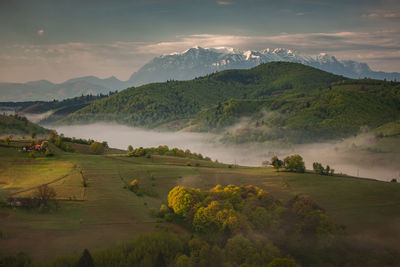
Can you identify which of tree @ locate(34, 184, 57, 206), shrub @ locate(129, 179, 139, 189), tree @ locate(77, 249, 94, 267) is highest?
shrub @ locate(129, 179, 139, 189)

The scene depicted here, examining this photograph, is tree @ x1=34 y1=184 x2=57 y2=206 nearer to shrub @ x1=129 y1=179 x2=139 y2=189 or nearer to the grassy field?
the grassy field

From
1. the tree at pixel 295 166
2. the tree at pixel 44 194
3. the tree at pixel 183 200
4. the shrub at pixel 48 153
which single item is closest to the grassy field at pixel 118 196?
the tree at pixel 44 194

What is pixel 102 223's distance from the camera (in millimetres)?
86250

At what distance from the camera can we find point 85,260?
6600cm

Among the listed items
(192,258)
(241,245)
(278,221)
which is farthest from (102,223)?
(278,221)

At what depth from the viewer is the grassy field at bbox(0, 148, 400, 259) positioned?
252 feet

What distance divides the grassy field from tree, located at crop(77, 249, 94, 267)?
5.29m

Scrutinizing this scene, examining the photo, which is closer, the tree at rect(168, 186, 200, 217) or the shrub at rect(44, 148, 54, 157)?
the tree at rect(168, 186, 200, 217)

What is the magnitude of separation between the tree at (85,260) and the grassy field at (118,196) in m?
5.29

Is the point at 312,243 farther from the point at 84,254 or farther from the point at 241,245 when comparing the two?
the point at 84,254

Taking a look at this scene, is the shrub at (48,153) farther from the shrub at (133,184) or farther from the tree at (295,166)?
the tree at (295,166)

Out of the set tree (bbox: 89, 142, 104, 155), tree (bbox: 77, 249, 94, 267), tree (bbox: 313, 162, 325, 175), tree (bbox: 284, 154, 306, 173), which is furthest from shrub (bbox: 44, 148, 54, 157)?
tree (bbox: 313, 162, 325, 175)

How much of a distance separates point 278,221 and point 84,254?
51.0 meters

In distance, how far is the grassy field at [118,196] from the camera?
76875 mm
